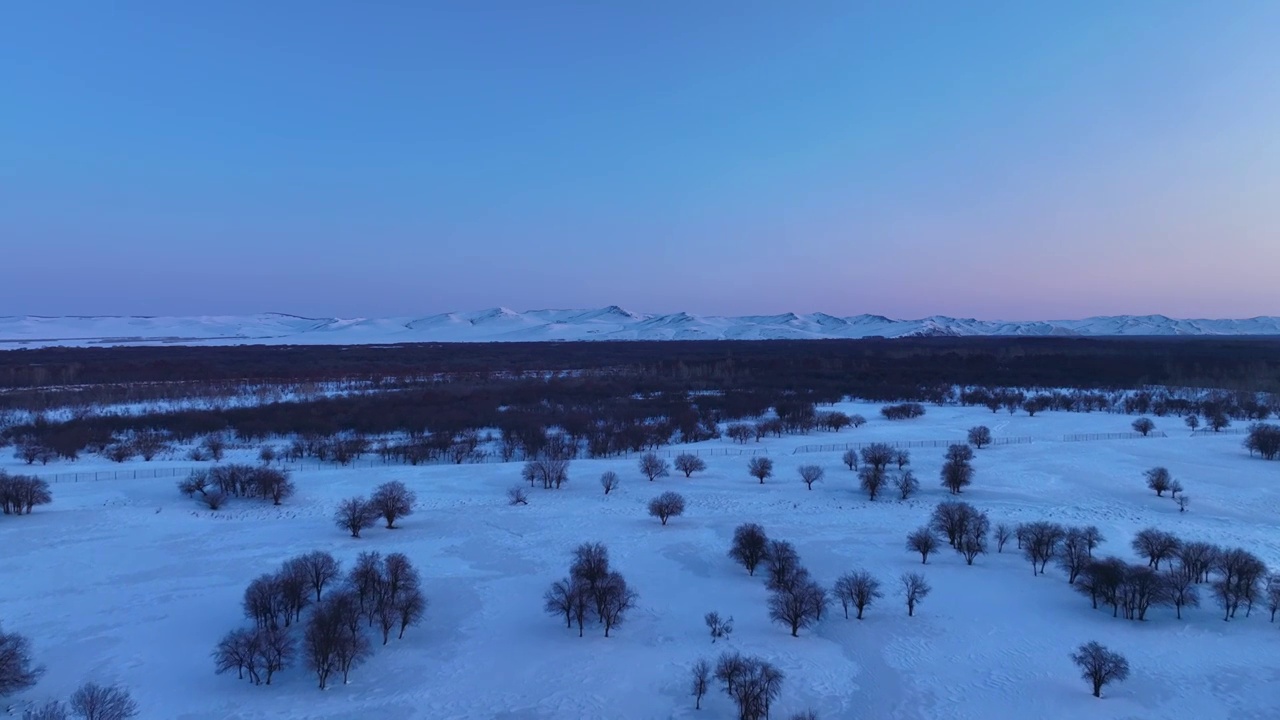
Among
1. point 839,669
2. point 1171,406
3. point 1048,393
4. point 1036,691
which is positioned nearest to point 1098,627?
point 1036,691

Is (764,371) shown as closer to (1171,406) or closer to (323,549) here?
(1171,406)

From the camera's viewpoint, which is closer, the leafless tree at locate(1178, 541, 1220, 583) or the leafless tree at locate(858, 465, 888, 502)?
the leafless tree at locate(1178, 541, 1220, 583)

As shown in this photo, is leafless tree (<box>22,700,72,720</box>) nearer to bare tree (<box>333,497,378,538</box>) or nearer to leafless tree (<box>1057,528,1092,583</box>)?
bare tree (<box>333,497,378,538</box>)

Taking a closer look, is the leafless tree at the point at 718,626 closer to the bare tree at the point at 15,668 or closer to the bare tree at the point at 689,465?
the bare tree at the point at 15,668

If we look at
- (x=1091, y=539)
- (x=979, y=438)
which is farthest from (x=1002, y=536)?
(x=979, y=438)

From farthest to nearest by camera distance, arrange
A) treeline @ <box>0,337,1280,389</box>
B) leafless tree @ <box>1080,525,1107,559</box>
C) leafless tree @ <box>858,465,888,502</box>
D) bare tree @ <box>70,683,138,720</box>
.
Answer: treeline @ <box>0,337,1280,389</box> → leafless tree @ <box>858,465,888,502</box> → leafless tree @ <box>1080,525,1107,559</box> → bare tree @ <box>70,683,138,720</box>

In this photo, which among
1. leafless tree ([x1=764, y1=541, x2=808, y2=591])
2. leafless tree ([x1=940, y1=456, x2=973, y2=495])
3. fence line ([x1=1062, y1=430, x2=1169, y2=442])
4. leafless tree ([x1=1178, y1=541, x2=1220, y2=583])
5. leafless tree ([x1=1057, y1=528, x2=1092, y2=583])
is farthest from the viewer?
fence line ([x1=1062, y1=430, x2=1169, y2=442])

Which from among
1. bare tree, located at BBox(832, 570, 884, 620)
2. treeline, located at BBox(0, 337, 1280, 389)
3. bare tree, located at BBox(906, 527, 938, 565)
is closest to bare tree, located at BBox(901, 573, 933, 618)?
bare tree, located at BBox(832, 570, 884, 620)
